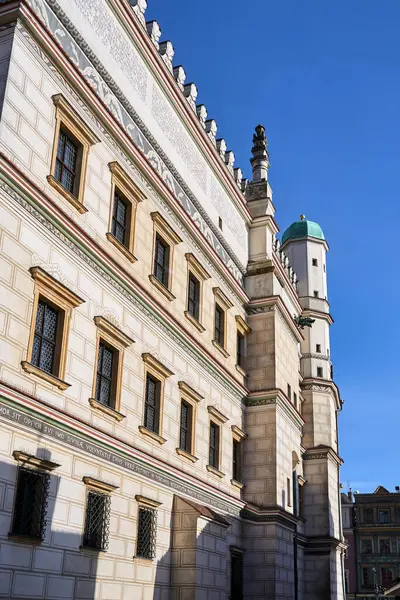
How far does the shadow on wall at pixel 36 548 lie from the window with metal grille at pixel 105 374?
8.03 ft

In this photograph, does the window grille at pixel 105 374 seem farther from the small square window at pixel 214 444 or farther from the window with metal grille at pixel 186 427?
the small square window at pixel 214 444

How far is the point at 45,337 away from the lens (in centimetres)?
1323

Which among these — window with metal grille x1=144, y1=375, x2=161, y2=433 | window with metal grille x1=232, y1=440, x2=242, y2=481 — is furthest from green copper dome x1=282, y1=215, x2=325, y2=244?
window with metal grille x1=144, y1=375, x2=161, y2=433

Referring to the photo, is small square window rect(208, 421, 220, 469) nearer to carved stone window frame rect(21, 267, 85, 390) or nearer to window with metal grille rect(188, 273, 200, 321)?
window with metal grille rect(188, 273, 200, 321)

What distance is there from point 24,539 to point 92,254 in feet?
18.6

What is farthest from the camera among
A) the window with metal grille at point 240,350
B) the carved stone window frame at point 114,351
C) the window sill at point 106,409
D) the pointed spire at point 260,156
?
the pointed spire at point 260,156

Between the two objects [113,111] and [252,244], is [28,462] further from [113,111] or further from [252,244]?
[252,244]

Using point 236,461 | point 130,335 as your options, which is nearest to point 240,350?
point 236,461

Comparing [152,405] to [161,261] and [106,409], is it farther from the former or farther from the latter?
[161,261]

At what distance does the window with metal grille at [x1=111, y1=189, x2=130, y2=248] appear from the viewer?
1641 centimetres

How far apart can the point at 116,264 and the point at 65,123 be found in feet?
10.1

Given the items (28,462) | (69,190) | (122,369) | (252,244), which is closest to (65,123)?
(69,190)

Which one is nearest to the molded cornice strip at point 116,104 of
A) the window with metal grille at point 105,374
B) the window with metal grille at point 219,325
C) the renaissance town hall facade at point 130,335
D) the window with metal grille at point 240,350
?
the renaissance town hall facade at point 130,335

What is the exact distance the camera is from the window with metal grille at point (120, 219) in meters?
16.4
